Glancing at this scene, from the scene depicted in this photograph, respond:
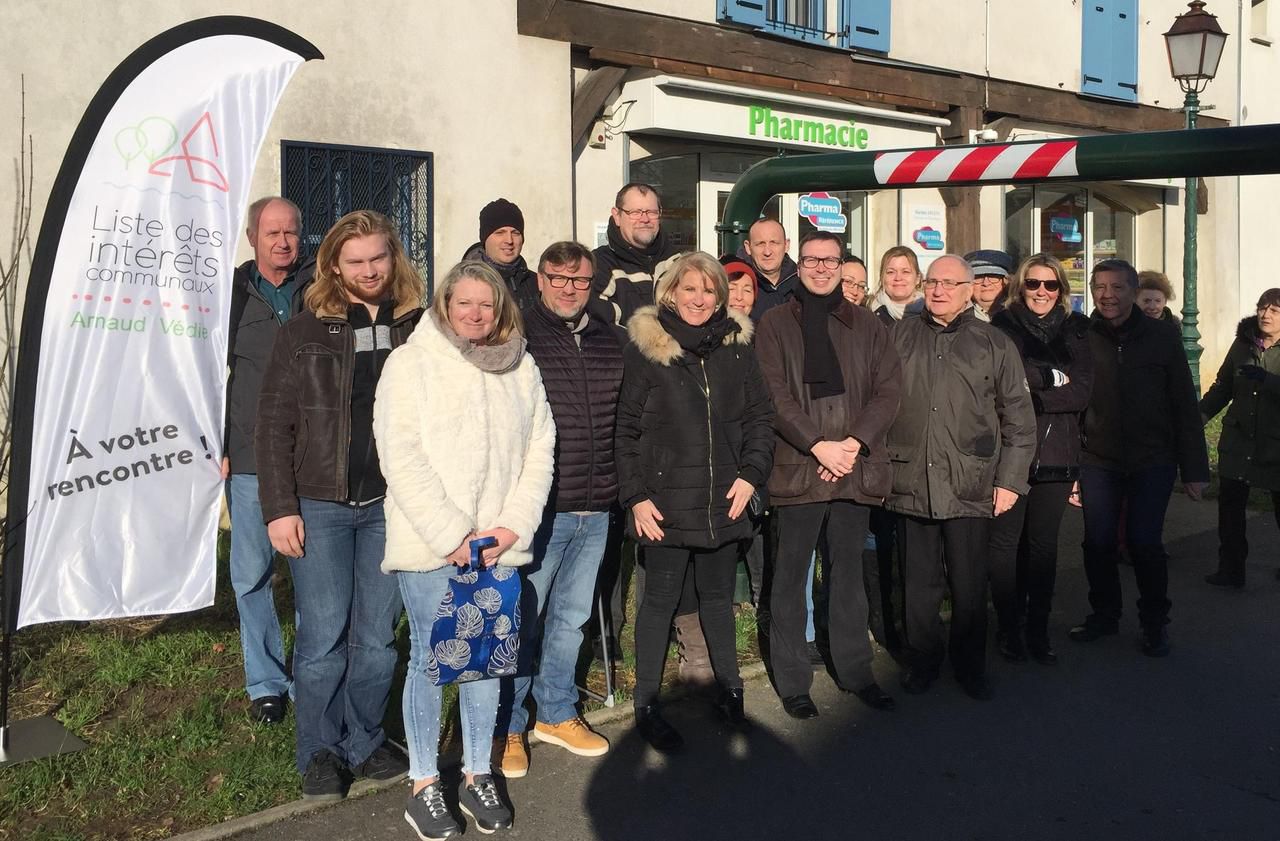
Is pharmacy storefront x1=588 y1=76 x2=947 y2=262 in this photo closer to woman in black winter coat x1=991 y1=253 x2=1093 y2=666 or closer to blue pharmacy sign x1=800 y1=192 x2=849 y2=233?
blue pharmacy sign x1=800 y1=192 x2=849 y2=233

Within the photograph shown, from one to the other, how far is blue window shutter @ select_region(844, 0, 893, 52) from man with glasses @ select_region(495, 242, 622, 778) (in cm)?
861

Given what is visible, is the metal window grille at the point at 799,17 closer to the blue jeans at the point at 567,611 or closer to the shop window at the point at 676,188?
the shop window at the point at 676,188

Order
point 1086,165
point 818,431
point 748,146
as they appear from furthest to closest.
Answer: point 748,146
point 1086,165
point 818,431

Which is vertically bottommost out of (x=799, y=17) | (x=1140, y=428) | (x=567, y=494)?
(x=567, y=494)

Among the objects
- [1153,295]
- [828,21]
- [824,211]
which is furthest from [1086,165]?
[824,211]

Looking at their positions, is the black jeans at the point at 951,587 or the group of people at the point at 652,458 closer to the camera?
the group of people at the point at 652,458

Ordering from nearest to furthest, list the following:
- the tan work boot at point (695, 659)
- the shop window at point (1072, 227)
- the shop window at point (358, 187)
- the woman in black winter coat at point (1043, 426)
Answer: the tan work boot at point (695, 659), the woman in black winter coat at point (1043, 426), the shop window at point (358, 187), the shop window at point (1072, 227)

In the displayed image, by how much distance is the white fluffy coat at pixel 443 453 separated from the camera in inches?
150

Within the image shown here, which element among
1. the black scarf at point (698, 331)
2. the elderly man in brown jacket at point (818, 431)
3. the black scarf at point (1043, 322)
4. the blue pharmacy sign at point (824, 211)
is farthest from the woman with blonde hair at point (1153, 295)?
the blue pharmacy sign at point (824, 211)

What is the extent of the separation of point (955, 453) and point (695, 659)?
1.44 meters

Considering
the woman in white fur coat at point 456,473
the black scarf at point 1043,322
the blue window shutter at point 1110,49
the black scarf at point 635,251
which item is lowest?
the woman in white fur coat at point 456,473

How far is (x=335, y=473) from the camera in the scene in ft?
13.4

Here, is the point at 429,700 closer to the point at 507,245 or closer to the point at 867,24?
the point at 507,245

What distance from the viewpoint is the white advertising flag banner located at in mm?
4109
